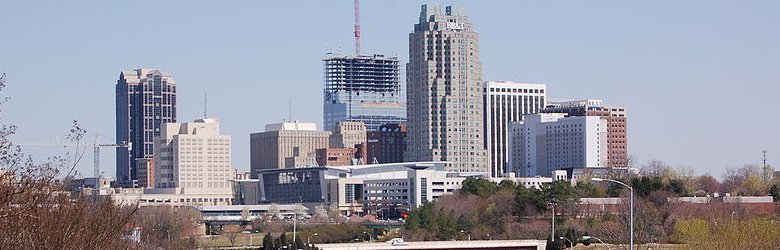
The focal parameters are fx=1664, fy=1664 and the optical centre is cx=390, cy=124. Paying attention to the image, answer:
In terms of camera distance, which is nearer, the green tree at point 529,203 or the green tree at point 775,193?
the green tree at point 529,203

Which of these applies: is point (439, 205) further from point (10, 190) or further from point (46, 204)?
point (10, 190)

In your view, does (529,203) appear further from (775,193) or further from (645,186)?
(775,193)

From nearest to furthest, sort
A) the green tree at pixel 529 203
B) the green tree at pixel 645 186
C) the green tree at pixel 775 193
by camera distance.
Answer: the green tree at pixel 645 186 → the green tree at pixel 529 203 → the green tree at pixel 775 193

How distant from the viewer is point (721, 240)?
256 ft

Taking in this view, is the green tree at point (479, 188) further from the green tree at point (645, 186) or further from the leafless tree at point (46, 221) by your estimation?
the leafless tree at point (46, 221)

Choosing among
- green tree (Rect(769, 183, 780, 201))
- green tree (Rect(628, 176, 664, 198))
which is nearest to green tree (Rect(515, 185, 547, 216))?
green tree (Rect(628, 176, 664, 198))

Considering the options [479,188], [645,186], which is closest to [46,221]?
[645,186]

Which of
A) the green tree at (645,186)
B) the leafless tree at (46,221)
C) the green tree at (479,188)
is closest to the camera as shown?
the leafless tree at (46,221)

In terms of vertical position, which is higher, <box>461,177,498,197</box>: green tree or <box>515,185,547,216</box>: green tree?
<box>461,177,498,197</box>: green tree

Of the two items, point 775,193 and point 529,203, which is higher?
point 775,193

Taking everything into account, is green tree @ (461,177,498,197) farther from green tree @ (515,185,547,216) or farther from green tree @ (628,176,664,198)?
green tree @ (628,176,664,198)

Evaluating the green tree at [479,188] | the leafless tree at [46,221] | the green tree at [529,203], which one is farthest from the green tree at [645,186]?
the leafless tree at [46,221]

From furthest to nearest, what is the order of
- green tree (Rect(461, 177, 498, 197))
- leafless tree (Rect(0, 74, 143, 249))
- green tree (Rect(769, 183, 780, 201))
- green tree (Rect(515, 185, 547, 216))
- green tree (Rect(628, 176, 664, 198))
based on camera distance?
green tree (Rect(461, 177, 498, 197)) → green tree (Rect(769, 183, 780, 201)) → green tree (Rect(515, 185, 547, 216)) → green tree (Rect(628, 176, 664, 198)) → leafless tree (Rect(0, 74, 143, 249))

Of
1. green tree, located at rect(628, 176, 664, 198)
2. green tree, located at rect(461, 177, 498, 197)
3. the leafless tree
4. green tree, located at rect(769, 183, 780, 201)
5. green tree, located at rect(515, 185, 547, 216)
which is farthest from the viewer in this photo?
green tree, located at rect(461, 177, 498, 197)
